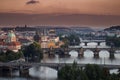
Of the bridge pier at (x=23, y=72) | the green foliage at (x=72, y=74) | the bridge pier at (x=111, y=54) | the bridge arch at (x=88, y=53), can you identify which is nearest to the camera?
the green foliage at (x=72, y=74)

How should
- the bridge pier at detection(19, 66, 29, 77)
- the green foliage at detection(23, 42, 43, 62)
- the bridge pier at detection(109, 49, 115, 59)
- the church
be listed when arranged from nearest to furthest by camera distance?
the bridge pier at detection(19, 66, 29, 77) → the green foliage at detection(23, 42, 43, 62) → the bridge pier at detection(109, 49, 115, 59) → the church

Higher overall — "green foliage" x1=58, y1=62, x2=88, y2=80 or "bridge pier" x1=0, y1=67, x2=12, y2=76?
"green foliage" x1=58, y1=62, x2=88, y2=80

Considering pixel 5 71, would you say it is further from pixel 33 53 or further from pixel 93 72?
pixel 33 53

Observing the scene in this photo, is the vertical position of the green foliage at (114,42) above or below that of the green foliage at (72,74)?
below

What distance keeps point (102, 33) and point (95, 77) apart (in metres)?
14.7

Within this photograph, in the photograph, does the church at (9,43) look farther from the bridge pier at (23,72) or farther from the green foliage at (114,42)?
the green foliage at (114,42)

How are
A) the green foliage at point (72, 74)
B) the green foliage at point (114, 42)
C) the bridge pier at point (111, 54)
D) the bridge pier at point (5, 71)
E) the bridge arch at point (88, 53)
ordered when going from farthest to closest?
the green foliage at point (114, 42)
the bridge arch at point (88, 53)
the bridge pier at point (111, 54)
the bridge pier at point (5, 71)
the green foliage at point (72, 74)

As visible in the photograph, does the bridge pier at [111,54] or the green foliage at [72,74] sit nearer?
the green foliage at [72,74]

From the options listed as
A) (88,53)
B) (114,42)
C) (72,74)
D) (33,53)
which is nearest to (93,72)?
(72,74)

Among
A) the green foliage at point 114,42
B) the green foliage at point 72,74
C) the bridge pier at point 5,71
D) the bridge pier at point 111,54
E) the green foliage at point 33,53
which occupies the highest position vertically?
the green foliage at point 72,74

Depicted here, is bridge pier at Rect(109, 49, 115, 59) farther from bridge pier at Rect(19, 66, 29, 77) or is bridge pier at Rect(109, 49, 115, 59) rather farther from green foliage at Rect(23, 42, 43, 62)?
bridge pier at Rect(19, 66, 29, 77)

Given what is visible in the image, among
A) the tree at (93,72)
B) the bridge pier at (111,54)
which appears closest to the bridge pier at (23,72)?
the tree at (93,72)

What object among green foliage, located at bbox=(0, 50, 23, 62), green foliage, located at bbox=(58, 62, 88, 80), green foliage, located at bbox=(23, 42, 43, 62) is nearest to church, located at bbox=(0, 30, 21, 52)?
green foliage, located at bbox=(23, 42, 43, 62)

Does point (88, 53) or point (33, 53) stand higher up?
point (33, 53)
